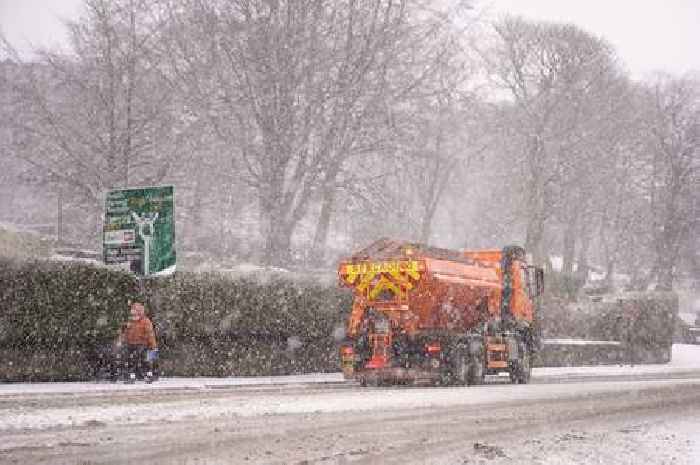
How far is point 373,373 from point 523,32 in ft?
99.1

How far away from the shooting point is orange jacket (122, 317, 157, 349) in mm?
18219

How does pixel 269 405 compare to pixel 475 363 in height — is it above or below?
below

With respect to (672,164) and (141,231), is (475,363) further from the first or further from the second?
(672,164)

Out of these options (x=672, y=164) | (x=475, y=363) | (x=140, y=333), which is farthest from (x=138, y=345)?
(x=672, y=164)

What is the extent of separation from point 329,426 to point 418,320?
9350mm

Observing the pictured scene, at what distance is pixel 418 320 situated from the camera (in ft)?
67.4

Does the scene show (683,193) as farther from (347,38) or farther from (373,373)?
(373,373)

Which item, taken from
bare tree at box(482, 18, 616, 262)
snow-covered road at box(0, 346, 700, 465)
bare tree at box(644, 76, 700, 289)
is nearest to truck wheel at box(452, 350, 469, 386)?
snow-covered road at box(0, 346, 700, 465)

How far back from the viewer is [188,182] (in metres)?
30.4

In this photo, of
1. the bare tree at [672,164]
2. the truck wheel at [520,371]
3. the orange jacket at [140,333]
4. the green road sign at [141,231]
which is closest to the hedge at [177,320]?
the green road sign at [141,231]

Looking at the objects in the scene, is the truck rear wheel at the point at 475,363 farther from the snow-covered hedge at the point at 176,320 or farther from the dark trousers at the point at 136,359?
the dark trousers at the point at 136,359

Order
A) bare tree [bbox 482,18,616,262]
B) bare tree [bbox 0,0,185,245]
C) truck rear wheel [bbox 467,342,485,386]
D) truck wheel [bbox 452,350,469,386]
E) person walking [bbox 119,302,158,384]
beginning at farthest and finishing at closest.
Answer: bare tree [bbox 482,18,616,262] < bare tree [bbox 0,0,185,245] < truck rear wheel [bbox 467,342,485,386] < truck wheel [bbox 452,350,469,386] < person walking [bbox 119,302,158,384]

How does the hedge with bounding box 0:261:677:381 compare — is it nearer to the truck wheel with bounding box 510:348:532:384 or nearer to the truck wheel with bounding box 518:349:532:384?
the truck wheel with bounding box 510:348:532:384

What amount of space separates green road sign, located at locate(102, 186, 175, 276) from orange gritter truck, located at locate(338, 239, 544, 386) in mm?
4401
